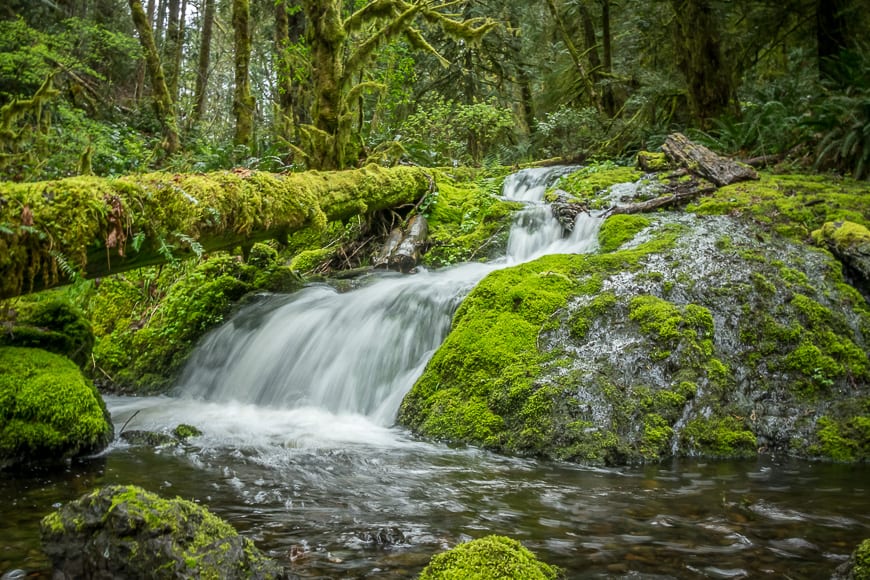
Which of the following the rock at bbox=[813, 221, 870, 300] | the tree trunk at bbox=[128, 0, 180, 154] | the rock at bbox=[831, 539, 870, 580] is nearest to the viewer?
the rock at bbox=[831, 539, 870, 580]

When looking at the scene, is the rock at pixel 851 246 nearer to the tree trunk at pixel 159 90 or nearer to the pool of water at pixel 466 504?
the pool of water at pixel 466 504

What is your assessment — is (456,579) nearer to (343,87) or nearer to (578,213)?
(578,213)

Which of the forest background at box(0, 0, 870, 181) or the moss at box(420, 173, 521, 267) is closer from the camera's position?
the forest background at box(0, 0, 870, 181)

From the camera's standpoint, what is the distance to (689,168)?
8.80 meters

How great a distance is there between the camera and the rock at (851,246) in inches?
234

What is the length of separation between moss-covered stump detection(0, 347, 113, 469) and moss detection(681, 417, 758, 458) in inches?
179

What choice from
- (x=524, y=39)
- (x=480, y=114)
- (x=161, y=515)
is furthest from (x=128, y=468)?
(x=524, y=39)

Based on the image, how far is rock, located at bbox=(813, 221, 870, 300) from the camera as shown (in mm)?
5941

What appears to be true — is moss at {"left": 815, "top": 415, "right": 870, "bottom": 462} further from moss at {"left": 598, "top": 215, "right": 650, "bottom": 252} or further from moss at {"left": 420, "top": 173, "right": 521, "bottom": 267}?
moss at {"left": 420, "top": 173, "right": 521, "bottom": 267}

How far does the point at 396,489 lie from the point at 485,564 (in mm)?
1868

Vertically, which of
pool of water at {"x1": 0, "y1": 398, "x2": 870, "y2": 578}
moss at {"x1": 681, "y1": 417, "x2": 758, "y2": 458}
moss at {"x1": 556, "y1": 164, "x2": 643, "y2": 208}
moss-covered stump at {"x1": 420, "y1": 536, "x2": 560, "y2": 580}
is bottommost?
pool of water at {"x1": 0, "y1": 398, "x2": 870, "y2": 578}

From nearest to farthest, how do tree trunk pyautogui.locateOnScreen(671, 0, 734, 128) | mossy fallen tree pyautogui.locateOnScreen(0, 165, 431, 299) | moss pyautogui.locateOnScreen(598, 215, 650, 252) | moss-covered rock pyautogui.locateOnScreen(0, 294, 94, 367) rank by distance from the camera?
1. mossy fallen tree pyautogui.locateOnScreen(0, 165, 431, 299)
2. moss-covered rock pyautogui.locateOnScreen(0, 294, 94, 367)
3. moss pyautogui.locateOnScreen(598, 215, 650, 252)
4. tree trunk pyautogui.locateOnScreen(671, 0, 734, 128)

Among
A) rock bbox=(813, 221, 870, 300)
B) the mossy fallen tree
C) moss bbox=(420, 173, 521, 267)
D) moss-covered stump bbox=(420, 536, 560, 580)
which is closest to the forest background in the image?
moss bbox=(420, 173, 521, 267)

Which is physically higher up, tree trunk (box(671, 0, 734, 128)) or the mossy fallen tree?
tree trunk (box(671, 0, 734, 128))
